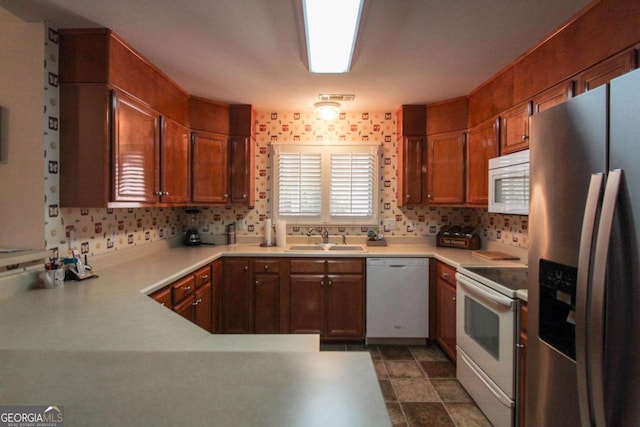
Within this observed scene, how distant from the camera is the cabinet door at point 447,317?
2572 mm

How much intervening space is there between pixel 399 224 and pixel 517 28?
7.02 ft

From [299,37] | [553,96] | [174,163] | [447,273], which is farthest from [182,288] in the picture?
[553,96]

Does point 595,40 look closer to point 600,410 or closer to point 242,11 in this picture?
point 600,410

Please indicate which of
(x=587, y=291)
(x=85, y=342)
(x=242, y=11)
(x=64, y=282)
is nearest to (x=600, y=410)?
(x=587, y=291)

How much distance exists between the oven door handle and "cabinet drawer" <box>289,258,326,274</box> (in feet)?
4.10

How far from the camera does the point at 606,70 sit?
4.84 ft

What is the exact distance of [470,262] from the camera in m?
2.49

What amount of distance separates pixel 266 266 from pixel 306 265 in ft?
1.28

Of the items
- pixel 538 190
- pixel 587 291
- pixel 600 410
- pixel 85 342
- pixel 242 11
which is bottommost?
pixel 600 410

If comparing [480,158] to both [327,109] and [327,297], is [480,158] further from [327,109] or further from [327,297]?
[327,297]

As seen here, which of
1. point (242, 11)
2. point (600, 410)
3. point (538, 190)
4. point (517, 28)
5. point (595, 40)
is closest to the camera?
point (600, 410)

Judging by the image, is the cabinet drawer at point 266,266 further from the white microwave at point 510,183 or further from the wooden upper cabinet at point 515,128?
the wooden upper cabinet at point 515,128

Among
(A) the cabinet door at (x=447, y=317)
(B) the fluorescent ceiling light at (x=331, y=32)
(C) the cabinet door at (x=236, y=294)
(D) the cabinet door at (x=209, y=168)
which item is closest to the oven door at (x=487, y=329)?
(A) the cabinet door at (x=447, y=317)

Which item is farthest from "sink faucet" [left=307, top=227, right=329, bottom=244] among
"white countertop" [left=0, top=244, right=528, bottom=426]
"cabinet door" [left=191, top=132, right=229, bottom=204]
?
"white countertop" [left=0, top=244, right=528, bottom=426]
